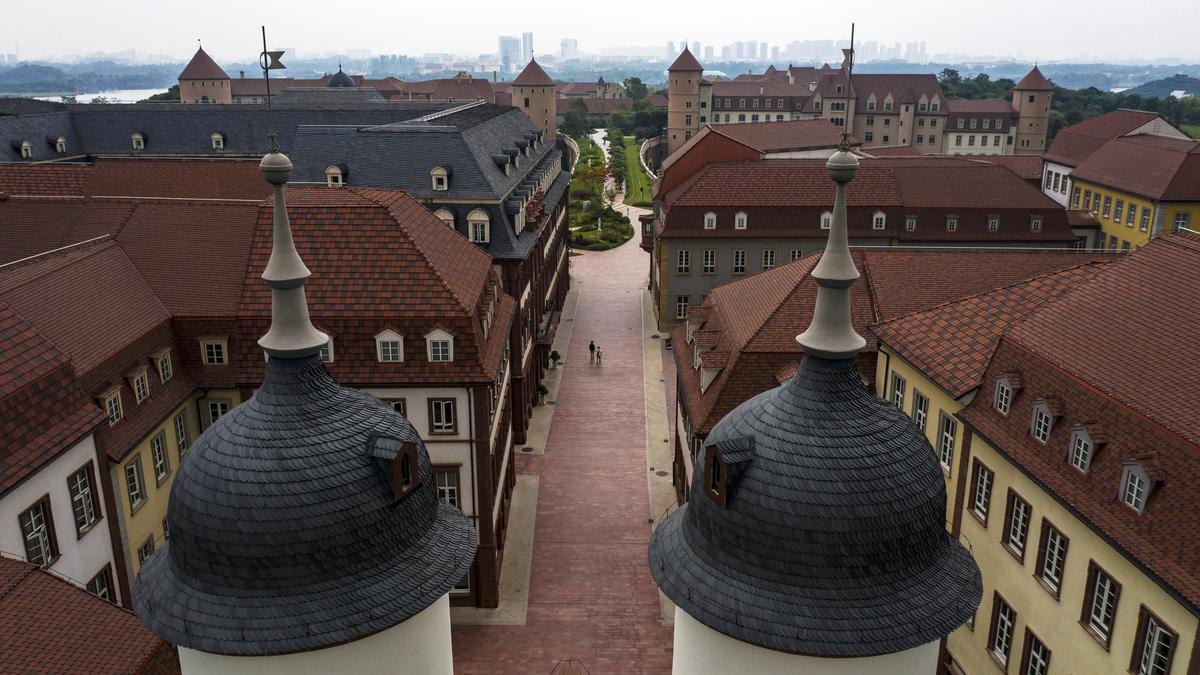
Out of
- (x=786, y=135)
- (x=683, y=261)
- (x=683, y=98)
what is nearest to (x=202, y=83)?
(x=683, y=98)

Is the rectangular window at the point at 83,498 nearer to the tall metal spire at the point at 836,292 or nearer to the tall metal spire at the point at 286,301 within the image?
the tall metal spire at the point at 286,301

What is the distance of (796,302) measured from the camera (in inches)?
1581

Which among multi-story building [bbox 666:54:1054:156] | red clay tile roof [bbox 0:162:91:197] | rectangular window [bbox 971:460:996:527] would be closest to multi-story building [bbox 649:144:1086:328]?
red clay tile roof [bbox 0:162:91:197]

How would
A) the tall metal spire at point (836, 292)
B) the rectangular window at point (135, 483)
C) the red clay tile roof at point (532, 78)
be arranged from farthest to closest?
1. the red clay tile roof at point (532, 78)
2. the rectangular window at point (135, 483)
3. the tall metal spire at point (836, 292)

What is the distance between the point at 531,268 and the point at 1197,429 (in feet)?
140

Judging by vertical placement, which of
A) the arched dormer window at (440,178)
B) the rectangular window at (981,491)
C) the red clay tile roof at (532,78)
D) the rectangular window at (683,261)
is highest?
the red clay tile roof at (532,78)

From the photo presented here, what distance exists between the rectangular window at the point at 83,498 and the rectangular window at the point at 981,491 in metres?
28.4

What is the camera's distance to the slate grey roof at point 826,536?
11.1 metres

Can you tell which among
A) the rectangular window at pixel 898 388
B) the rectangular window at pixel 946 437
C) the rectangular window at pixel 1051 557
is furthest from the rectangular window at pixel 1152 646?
the rectangular window at pixel 898 388

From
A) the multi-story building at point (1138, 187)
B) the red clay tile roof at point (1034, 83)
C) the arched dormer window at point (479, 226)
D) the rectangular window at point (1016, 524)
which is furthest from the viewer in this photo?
the red clay tile roof at point (1034, 83)

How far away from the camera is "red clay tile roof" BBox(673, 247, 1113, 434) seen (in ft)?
124

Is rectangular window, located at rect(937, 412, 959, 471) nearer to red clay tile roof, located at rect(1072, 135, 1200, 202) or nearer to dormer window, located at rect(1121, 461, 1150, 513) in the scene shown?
dormer window, located at rect(1121, 461, 1150, 513)

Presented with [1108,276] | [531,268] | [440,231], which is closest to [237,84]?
[531,268]

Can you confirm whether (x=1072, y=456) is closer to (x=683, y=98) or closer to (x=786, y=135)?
(x=786, y=135)
